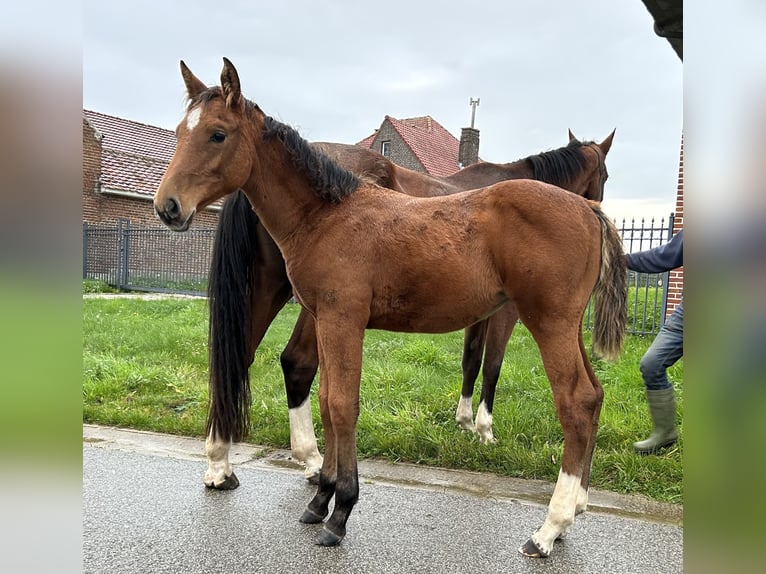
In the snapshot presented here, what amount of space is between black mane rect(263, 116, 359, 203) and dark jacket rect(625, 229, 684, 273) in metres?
1.78

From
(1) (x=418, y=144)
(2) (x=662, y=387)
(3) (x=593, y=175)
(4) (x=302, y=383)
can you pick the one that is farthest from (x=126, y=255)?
(1) (x=418, y=144)

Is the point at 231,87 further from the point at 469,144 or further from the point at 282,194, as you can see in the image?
the point at 469,144

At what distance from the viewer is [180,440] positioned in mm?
4215

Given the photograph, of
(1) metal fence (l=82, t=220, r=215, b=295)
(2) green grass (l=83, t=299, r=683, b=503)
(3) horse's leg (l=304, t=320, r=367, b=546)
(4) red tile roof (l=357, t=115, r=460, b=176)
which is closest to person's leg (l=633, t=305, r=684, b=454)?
(2) green grass (l=83, t=299, r=683, b=503)

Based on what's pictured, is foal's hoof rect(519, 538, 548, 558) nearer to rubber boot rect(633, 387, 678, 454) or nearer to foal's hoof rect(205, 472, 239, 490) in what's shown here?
rubber boot rect(633, 387, 678, 454)

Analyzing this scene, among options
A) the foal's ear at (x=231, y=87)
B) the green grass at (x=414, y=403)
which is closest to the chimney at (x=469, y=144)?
the green grass at (x=414, y=403)

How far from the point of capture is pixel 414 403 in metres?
4.75

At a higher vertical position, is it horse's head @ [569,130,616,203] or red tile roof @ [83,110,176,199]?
red tile roof @ [83,110,176,199]

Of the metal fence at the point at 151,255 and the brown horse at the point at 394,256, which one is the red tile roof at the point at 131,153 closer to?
the metal fence at the point at 151,255

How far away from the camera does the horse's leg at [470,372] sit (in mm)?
4316

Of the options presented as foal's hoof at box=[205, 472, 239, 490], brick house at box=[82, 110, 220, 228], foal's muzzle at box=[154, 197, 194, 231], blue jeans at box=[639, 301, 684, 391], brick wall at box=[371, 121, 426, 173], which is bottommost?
foal's hoof at box=[205, 472, 239, 490]

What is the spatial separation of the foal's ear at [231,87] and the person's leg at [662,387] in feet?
9.64

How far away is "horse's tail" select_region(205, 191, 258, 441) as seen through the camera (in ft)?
10.8
